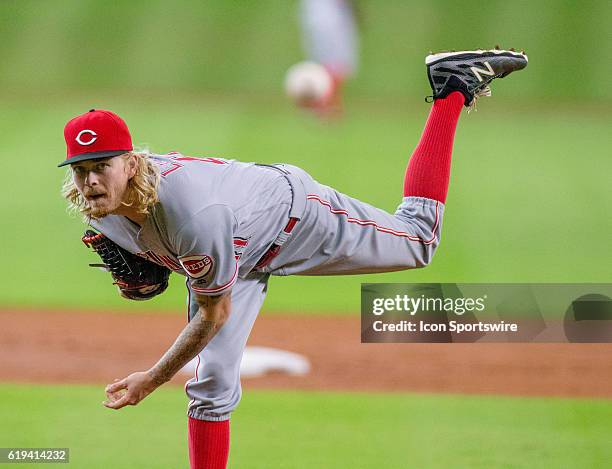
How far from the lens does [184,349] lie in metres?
3.26

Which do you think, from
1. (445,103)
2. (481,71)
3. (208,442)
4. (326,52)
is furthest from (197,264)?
(326,52)

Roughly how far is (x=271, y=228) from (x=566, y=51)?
45.8 ft

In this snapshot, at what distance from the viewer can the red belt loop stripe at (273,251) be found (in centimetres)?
352

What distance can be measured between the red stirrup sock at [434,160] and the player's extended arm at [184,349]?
3.37 feet

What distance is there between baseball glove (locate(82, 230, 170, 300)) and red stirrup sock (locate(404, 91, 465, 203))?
106cm

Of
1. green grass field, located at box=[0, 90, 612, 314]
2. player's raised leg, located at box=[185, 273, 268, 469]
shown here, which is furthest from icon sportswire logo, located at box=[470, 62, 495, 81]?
green grass field, located at box=[0, 90, 612, 314]

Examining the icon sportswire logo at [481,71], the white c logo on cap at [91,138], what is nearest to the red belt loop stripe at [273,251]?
the white c logo on cap at [91,138]

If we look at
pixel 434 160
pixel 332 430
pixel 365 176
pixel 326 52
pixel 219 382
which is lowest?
pixel 219 382

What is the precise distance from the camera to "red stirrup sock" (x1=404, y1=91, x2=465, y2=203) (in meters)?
3.93

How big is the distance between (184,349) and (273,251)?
52 centimetres

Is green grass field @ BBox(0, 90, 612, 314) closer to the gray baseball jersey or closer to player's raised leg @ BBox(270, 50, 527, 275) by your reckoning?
player's raised leg @ BBox(270, 50, 527, 275)

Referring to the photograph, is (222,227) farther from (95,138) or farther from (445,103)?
(445,103)

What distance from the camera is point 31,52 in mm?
16656

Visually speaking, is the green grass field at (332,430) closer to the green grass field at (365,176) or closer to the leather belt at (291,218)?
the leather belt at (291,218)
